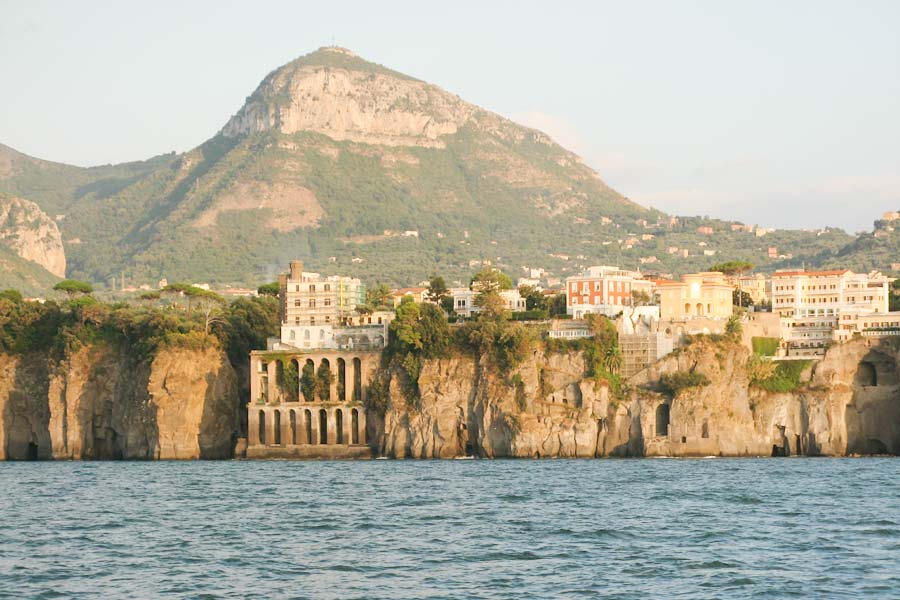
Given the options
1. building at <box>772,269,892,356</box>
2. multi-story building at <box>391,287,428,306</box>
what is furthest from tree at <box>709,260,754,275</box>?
multi-story building at <box>391,287,428,306</box>

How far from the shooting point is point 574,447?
365 feet

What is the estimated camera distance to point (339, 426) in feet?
391

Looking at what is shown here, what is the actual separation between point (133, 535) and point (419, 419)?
51.7 metres

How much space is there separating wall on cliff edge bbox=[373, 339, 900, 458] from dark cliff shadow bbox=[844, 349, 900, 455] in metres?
0.07

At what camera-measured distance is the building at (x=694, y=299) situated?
124562 millimetres

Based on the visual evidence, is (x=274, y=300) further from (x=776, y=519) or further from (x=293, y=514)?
(x=776, y=519)

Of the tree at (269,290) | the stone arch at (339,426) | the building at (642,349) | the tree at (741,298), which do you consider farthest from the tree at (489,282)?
the tree at (269,290)

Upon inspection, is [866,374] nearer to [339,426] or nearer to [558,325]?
[558,325]

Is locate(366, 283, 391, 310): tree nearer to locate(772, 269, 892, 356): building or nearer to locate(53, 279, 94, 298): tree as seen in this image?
locate(53, 279, 94, 298): tree

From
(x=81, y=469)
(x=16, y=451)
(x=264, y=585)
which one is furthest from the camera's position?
(x=16, y=451)

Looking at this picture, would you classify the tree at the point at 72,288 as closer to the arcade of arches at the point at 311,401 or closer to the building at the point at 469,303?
the arcade of arches at the point at 311,401

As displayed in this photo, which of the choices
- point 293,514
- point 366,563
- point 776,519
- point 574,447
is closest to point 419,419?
point 574,447

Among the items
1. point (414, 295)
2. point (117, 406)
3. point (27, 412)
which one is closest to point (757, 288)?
point (414, 295)

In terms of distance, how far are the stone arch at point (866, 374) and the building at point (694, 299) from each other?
39.9 feet
